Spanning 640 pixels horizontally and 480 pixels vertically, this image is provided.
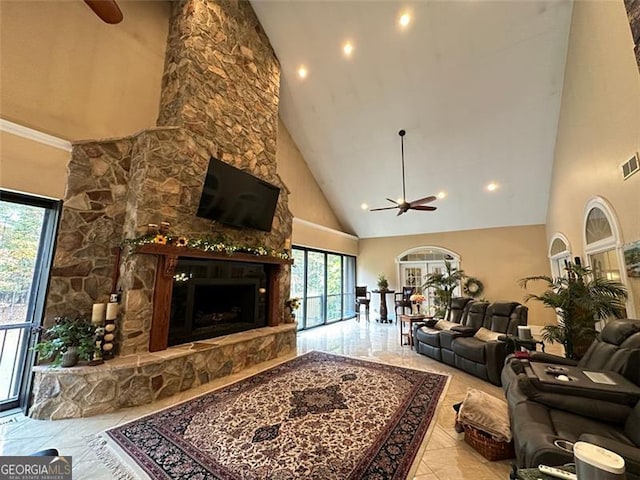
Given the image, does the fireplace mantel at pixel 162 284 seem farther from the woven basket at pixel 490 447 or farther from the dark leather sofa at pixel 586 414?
the dark leather sofa at pixel 586 414

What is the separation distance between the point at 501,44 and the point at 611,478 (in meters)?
6.23

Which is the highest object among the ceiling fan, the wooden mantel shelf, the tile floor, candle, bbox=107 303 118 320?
the ceiling fan

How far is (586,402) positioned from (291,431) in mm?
2413

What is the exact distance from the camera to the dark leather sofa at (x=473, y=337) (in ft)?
13.0

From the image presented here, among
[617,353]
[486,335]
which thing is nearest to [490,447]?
[617,353]

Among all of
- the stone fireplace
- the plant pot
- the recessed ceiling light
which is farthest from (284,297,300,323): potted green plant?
the recessed ceiling light

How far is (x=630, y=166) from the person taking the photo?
122 inches

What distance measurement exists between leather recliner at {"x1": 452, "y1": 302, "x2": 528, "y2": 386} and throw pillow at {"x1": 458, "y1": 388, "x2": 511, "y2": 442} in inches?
60.3

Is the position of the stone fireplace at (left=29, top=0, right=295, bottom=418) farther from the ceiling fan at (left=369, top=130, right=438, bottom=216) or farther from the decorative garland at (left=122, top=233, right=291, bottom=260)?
the ceiling fan at (left=369, top=130, right=438, bottom=216)

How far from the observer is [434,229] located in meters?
9.02

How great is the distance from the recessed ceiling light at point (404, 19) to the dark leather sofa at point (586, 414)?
Answer: 5.39 meters

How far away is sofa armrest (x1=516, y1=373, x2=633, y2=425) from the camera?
1.92m

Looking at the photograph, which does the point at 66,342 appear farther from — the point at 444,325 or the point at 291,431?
the point at 444,325

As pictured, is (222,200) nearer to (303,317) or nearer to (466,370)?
(303,317)
